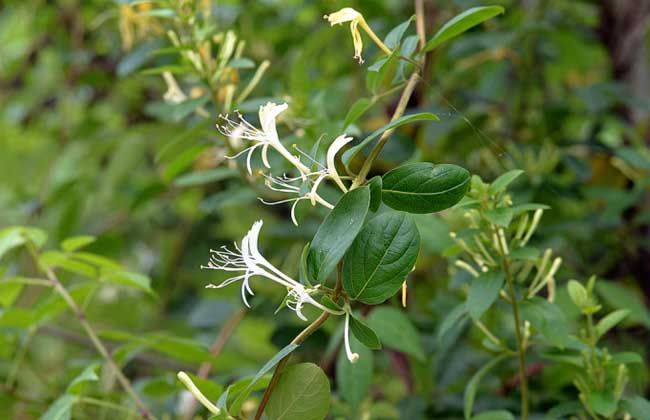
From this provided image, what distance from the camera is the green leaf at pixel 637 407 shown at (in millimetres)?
468

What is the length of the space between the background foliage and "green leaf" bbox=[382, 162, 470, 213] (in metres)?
0.08

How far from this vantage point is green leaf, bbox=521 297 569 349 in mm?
475

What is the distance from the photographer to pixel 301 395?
1.32 ft

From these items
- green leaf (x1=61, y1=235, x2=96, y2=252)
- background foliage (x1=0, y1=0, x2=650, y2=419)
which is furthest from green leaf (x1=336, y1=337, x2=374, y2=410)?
green leaf (x1=61, y1=235, x2=96, y2=252)

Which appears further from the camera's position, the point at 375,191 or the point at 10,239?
the point at 10,239

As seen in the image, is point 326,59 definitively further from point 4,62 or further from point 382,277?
point 382,277

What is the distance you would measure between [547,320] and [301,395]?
171mm

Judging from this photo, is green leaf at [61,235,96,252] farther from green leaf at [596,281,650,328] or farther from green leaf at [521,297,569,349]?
green leaf at [596,281,650,328]

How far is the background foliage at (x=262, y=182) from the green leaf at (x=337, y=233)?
0.08 meters

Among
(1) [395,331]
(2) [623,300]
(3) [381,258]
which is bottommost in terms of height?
(2) [623,300]

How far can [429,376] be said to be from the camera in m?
0.77

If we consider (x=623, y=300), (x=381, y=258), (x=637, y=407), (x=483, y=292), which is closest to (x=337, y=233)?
(x=381, y=258)

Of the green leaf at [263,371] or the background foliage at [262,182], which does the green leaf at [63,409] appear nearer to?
the background foliage at [262,182]

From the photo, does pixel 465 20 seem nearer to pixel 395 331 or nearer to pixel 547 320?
pixel 547 320
